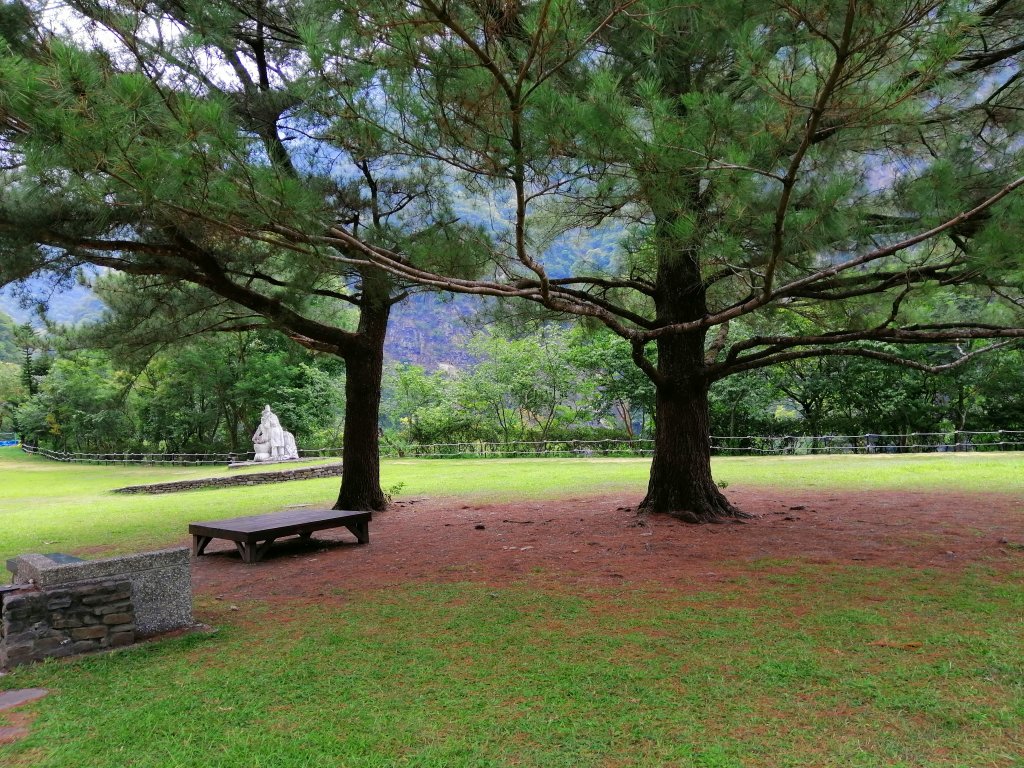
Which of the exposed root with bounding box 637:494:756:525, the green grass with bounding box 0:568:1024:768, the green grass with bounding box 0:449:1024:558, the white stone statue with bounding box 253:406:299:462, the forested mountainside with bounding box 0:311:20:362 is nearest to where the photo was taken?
the green grass with bounding box 0:568:1024:768

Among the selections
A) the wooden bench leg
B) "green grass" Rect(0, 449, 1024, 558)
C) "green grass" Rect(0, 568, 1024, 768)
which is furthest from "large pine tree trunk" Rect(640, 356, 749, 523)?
the wooden bench leg

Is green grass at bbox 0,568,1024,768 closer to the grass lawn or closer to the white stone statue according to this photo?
the grass lawn

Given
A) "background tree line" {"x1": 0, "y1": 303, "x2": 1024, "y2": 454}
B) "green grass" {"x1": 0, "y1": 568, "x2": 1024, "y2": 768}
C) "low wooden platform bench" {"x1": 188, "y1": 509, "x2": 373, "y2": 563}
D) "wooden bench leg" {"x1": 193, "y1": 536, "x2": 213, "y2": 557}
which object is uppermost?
"background tree line" {"x1": 0, "y1": 303, "x2": 1024, "y2": 454}

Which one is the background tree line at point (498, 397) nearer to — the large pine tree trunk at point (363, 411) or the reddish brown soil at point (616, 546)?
the large pine tree trunk at point (363, 411)

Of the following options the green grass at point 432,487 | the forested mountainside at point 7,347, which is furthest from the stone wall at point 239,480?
the forested mountainside at point 7,347

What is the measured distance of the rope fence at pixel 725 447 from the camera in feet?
60.5

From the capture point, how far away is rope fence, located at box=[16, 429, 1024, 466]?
1844cm

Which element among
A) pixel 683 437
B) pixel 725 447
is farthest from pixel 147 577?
pixel 725 447

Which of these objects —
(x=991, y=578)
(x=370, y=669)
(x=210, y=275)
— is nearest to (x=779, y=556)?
(x=991, y=578)

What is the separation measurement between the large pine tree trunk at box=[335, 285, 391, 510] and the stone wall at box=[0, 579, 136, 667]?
193 inches

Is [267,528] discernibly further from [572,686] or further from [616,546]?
[572,686]

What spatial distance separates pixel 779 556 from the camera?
18.6ft

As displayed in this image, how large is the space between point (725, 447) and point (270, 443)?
45.9ft

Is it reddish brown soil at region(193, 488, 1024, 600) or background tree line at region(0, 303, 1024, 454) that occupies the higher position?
background tree line at region(0, 303, 1024, 454)
